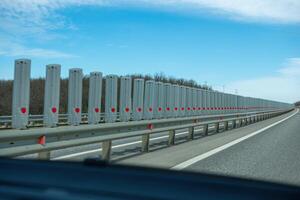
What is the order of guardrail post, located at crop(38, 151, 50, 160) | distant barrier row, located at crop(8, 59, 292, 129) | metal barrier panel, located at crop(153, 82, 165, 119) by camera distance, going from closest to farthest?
guardrail post, located at crop(38, 151, 50, 160), distant barrier row, located at crop(8, 59, 292, 129), metal barrier panel, located at crop(153, 82, 165, 119)

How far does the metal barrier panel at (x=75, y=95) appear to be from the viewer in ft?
93.7

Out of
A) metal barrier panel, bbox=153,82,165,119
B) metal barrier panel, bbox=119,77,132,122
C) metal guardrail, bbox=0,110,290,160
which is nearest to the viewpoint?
metal guardrail, bbox=0,110,290,160

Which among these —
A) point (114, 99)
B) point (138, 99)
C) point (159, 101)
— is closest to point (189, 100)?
point (159, 101)

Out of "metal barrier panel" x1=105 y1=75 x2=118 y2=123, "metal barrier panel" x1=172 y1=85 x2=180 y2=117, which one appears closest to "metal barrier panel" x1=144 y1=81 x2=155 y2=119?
"metal barrier panel" x1=172 y1=85 x2=180 y2=117

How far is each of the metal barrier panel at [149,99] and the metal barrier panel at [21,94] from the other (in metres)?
17.0

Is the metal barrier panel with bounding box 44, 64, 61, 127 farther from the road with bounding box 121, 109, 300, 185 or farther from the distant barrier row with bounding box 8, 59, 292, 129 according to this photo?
the road with bounding box 121, 109, 300, 185

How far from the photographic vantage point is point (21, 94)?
77.5ft

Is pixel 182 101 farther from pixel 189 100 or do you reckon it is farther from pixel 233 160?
pixel 233 160

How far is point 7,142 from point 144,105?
110 ft

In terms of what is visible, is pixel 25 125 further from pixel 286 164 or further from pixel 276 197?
pixel 276 197

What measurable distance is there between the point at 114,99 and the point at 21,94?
1183 centimetres

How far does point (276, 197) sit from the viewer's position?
2.35 m

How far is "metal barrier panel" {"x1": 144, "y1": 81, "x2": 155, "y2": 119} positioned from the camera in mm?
40219

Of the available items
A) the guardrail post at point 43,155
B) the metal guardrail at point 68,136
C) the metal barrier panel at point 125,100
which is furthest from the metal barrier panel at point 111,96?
the guardrail post at point 43,155
